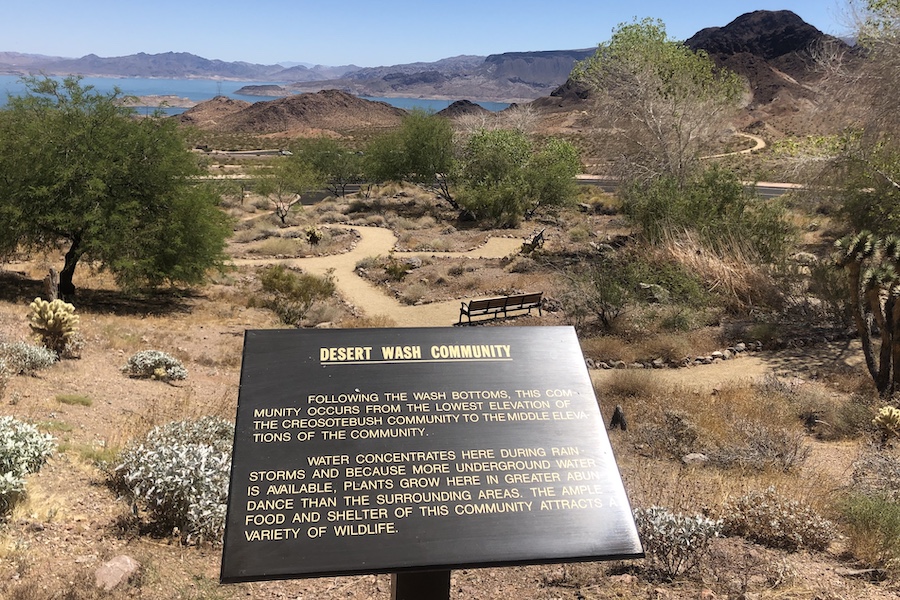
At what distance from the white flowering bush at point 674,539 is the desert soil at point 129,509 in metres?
0.23

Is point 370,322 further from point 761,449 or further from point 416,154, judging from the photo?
point 416,154

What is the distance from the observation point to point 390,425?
3.77 m

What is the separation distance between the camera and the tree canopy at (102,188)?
15.9 metres

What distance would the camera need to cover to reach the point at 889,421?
8656 millimetres

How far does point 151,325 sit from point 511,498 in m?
13.8

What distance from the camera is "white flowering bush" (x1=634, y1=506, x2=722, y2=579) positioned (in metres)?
5.07

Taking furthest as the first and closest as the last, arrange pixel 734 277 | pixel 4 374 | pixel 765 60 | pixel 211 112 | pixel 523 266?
pixel 211 112
pixel 765 60
pixel 523 266
pixel 734 277
pixel 4 374

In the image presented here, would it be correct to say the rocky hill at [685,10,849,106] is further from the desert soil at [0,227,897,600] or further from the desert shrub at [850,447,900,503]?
the desert soil at [0,227,897,600]

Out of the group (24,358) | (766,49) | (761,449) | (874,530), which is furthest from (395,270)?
(766,49)

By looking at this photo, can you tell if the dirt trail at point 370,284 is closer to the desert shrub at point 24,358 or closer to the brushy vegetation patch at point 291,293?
the brushy vegetation patch at point 291,293

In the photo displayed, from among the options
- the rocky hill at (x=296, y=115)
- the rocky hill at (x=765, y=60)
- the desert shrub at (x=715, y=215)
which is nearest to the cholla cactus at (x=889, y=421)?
the desert shrub at (x=715, y=215)

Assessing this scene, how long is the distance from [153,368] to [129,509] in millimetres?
5547

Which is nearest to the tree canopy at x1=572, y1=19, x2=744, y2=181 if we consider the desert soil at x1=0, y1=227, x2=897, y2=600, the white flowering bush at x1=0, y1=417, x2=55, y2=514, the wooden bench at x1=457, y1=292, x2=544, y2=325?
the wooden bench at x1=457, y1=292, x2=544, y2=325

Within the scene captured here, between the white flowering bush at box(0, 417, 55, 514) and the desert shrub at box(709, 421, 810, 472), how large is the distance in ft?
24.5
